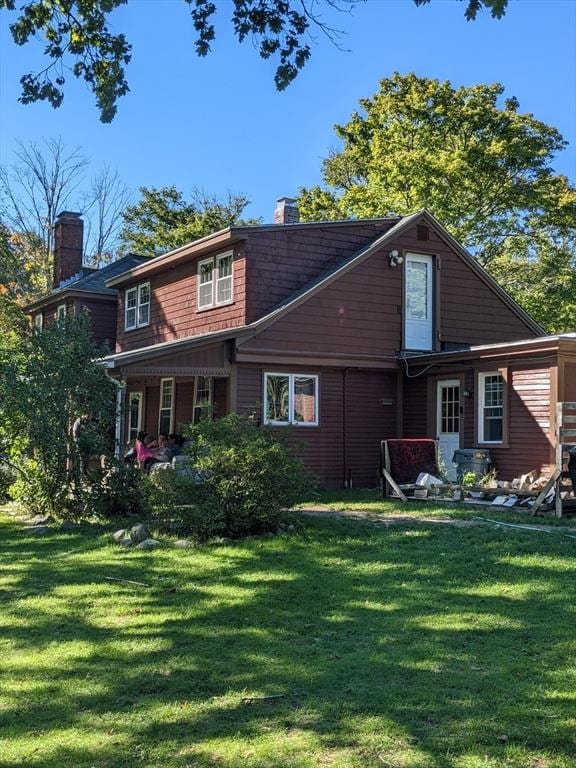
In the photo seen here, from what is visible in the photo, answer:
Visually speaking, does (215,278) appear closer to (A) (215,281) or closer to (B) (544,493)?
(A) (215,281)

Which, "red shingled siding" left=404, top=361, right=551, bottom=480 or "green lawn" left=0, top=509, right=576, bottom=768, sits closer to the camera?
"green lawn" left=0, top=509, right=576, bottom=768

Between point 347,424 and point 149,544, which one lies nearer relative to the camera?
point 149,544

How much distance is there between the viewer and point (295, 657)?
5336 mm

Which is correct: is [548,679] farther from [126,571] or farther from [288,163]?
[288,163]

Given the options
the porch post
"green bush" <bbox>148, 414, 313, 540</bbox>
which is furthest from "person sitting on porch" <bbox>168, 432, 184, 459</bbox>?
"green bush" <bbox>148, 414, 313, 540</bbox>

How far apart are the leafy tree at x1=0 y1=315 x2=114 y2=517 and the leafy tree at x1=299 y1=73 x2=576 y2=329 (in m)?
17.3

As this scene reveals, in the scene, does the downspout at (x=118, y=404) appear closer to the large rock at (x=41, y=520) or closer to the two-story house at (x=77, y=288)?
the large rock at (x=41, y=520)

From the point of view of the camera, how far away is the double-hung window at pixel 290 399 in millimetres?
16469

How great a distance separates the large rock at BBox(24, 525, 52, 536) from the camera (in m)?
11.1

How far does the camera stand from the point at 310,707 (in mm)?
4406

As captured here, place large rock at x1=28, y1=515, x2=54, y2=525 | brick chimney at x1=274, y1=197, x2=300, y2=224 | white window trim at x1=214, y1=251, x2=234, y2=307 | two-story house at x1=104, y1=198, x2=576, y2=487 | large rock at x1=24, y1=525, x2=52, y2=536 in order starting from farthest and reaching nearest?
brick chimney at x1=274, y1=197, x2=300, y2=224 → white window trim at x1=214, y1=251, x2=234, y2=307 → two-story house at x1=104, y1=198, x2=576, y2=487 → large rock at x1=28, y1=515, x2=54, y2=525 → large rock at x1=24, y1=525, x2=52, y2=536

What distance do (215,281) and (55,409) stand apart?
23.0 feet

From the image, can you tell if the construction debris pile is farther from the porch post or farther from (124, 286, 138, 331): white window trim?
(124, 286, 138, 331): white window trim

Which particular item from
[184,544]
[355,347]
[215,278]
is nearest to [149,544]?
[184,544]
